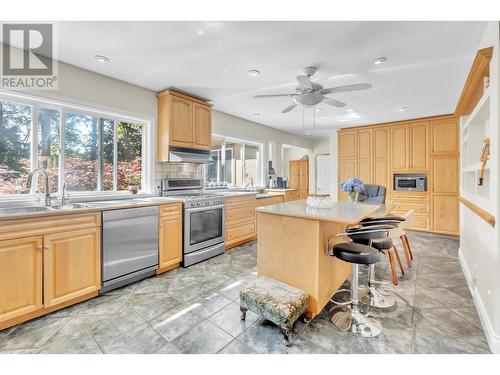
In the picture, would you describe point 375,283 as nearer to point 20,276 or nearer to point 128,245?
point 128,245

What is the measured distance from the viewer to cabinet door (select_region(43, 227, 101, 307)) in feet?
6.88

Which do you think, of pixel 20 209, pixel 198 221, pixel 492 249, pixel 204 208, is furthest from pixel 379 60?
pixel 20 209

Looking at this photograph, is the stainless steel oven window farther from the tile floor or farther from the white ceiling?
the white ceiling

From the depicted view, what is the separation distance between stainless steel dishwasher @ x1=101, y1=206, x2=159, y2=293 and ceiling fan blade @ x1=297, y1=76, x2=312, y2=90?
2193 mm

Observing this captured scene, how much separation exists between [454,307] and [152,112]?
425 cm

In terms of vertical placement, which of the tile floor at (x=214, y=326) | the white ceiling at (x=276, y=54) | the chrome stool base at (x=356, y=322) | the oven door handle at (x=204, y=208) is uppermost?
the white ceiling at (x=276, y=54)

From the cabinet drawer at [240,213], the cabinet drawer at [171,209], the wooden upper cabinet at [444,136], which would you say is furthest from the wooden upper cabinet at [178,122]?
the wooden upper cabinet at [444,136]

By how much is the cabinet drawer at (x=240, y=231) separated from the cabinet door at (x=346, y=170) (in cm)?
282

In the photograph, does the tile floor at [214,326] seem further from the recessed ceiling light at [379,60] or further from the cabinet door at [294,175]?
the cabinet door at [294,175]

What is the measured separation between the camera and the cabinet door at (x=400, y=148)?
5219 mm

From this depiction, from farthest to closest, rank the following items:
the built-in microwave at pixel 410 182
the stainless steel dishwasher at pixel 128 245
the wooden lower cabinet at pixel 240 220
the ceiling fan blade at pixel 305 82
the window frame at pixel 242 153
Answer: the built-in microwave at pixel 410 182, the window frame at pixel 242 153, the wooden lower cabinet at pixel 240 220, the stainless steel dishwasher at pixel 128 245, the ceiling fan blade at pixel 305 82

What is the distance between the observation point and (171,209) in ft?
10.2

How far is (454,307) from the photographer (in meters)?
2.23
